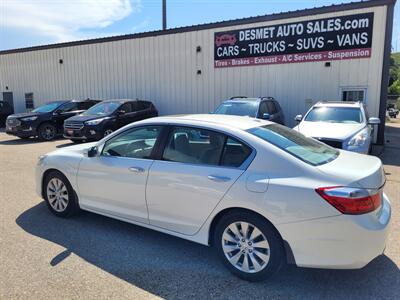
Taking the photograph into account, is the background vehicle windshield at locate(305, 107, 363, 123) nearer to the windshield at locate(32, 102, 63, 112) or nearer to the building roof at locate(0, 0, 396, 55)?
the building roof at locate(0, 0, 396, 55)

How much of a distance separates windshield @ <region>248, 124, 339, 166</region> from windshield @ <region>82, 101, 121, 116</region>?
1008 centimetres

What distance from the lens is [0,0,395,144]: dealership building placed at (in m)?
12.3

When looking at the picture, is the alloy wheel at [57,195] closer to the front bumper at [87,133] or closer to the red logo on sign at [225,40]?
the front bumper at [87,133]

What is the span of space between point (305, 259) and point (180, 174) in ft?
4.77

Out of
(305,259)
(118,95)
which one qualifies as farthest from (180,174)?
(118,95)

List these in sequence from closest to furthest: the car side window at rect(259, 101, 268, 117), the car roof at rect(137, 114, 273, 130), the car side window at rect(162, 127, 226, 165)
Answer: the car side window at rect(162, 127, 226, 165) → the car roof at rect(137, 114, 273, 130) → the car side window at rect(259, 101, 268, 117)

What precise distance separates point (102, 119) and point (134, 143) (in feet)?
28.8

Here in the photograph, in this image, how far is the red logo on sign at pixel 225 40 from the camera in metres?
14.8

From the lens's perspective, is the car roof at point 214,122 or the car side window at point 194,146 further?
the car roof at point 214,122

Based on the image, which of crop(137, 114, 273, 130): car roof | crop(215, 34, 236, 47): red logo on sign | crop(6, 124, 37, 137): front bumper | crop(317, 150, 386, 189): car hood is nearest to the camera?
crop(317, 150, 386, 189): car hood

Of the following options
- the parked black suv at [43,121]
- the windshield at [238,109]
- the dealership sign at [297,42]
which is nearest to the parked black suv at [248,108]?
the windshield at [238,109]

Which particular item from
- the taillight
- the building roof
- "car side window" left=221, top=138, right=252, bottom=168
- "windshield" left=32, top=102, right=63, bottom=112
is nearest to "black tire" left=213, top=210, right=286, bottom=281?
"car side window" left=221, top=138, right=252, bottom=168

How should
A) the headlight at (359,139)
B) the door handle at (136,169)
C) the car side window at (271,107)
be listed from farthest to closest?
1. the car side window at (271,107)
2. the headlight at (359,139)
3. the door handle at (136,169)

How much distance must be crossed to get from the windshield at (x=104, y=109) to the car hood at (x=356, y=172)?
10785mm
